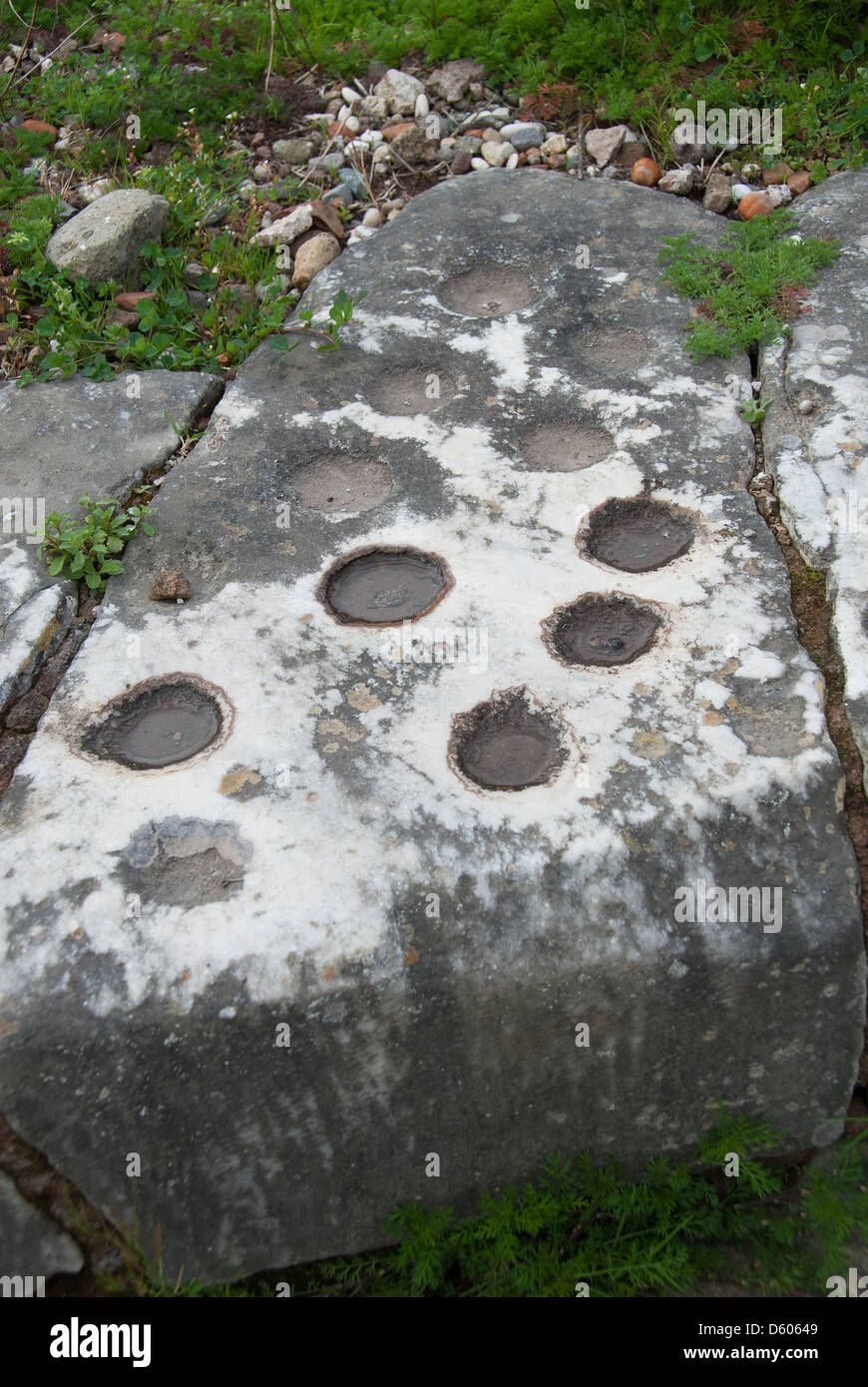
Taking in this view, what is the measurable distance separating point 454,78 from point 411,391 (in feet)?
8.01

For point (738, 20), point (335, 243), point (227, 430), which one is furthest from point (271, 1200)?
point (738, 20)

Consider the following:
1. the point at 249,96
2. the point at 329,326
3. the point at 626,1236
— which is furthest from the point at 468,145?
the point at 626,1236

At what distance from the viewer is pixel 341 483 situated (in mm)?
3725

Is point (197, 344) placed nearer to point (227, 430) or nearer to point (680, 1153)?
point (227, 430)

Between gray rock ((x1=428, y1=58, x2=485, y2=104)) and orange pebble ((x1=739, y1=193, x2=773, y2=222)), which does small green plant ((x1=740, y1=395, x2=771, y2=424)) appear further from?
gray rock ((x1=428, y1=58, x2=485, y2=104))

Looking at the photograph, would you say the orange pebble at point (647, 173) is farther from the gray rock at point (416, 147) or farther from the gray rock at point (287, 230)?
the gray rock at point (287, 230)

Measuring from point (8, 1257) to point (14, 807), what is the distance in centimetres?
106

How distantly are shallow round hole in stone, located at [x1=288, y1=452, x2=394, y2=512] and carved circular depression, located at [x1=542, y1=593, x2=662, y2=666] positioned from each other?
811 mm

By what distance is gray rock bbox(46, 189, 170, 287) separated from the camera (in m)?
4.50

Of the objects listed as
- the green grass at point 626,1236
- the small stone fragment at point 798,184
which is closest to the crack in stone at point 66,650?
the green grass at point 626,1236

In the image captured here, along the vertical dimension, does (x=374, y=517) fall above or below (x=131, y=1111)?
above

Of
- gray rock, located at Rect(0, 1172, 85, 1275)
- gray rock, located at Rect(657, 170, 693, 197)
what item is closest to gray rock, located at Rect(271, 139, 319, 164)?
gray rock, located at Rect(657, 170, 693, 197)

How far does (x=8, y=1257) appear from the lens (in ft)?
8.11

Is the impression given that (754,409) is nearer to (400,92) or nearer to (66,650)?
(66,650)
